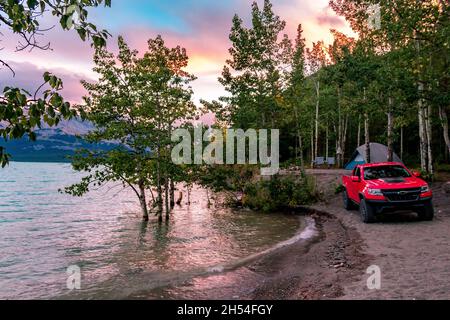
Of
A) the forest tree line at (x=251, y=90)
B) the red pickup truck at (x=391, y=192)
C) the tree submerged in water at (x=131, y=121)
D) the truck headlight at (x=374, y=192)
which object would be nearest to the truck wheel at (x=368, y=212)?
the red pickup truck at (x=391, y=192)

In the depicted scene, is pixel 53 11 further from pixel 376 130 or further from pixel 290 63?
pixel 376 130

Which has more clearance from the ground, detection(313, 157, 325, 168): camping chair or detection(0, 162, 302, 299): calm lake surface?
detection(313, 157, 325, 168): camping chair

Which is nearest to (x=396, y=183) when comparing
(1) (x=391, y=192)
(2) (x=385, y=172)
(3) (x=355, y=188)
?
(1) (x=391, y=192)

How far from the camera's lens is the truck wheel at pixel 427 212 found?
13297 mm

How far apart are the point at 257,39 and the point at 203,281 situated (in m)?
17.9

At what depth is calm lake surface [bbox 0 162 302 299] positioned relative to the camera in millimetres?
9134

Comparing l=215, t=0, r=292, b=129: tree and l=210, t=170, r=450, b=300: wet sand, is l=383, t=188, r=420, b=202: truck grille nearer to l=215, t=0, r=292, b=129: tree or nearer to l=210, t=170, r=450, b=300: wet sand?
l=210, t=170, r=450, b=300: wet sand

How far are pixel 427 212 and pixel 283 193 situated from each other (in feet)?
33.5

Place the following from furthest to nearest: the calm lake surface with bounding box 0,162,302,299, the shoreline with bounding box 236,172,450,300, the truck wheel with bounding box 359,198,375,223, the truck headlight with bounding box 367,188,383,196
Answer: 1. the truck wheel with bounding box 359,198,375,223
2. the truck headlight with bounding box 367,188,383,196
3. the calm lake surface with bounding box 0,162,302,299
4. the shoreline with bounding box 236,172,450,300

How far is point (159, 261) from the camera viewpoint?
11555mm

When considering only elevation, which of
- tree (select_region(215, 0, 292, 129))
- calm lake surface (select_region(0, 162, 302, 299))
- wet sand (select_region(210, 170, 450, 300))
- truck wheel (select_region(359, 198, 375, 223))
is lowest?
calm lake surface (select_region(0, 162, 302, 299))

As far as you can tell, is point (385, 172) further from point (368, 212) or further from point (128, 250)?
point (128, 250)

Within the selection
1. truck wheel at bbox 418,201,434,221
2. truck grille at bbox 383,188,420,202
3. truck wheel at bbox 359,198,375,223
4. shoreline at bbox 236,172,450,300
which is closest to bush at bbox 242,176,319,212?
shoreline at bbox 236,172,450,300
